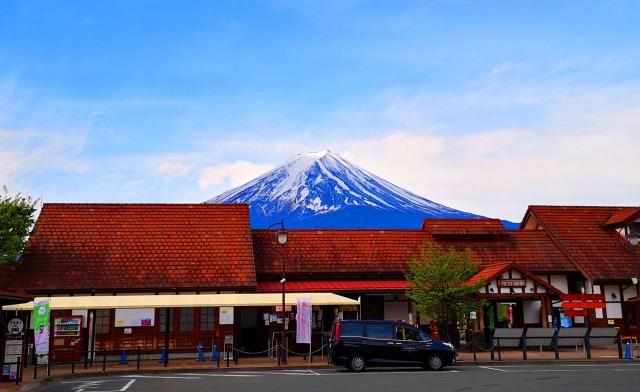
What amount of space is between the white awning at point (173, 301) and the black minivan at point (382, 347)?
3.56 metres

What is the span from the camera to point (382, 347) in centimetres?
1973

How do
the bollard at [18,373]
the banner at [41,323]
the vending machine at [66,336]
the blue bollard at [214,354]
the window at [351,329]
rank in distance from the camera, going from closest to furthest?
the bollard at [18,373], the banner at [41,323], the window at [351,329], the vending machine at [66,336], the blue bollard at [214,354]

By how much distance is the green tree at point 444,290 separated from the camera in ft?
82.3

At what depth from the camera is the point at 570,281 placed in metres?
30.8

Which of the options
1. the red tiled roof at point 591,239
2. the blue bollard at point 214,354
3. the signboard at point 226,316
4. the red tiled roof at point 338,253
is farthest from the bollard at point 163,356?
the red tiled roof at point 591,239

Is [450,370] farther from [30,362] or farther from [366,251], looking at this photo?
[30,362]

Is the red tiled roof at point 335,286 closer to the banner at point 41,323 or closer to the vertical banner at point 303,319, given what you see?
the vertical banner at point 303,319

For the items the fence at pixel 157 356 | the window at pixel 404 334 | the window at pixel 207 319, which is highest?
the window at pixel 207 319

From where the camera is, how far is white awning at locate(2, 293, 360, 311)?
2206cm

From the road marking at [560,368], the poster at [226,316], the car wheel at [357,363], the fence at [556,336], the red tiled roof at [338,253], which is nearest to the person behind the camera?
the road marking at [560,368]

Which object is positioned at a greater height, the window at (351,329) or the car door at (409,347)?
the window at (351,329)

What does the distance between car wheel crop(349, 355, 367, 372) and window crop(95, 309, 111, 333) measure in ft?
38.0

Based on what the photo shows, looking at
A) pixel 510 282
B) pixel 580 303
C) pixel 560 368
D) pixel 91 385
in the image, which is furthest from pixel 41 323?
pixel 580 303

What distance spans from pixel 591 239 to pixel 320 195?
80081mm
